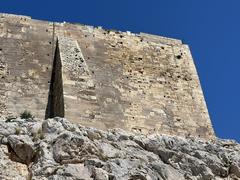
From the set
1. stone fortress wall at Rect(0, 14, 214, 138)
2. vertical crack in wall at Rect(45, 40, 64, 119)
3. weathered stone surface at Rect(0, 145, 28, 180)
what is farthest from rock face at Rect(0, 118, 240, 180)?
vertical crack in wall at Rect(45, 40, 64, 119)

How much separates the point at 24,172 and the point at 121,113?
570cm

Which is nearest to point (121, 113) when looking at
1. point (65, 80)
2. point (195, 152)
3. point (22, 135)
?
point (65, 80)

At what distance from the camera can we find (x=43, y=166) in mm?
12820

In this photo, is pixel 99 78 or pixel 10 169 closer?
pixel 10 169

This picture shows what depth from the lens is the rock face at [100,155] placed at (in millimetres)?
12882

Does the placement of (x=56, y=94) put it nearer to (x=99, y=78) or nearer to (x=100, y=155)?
(x=99, y=78)

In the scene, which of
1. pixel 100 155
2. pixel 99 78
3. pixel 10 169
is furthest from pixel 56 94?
pixel 10 169

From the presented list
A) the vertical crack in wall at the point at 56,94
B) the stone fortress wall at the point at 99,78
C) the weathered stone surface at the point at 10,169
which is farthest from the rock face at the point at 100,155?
the vertical crack in wall at the point at 56,94

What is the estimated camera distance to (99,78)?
60.8 ft

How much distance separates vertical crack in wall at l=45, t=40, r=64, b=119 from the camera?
54.5ft

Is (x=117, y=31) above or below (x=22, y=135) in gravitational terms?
above

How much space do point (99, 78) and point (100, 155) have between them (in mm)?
5114

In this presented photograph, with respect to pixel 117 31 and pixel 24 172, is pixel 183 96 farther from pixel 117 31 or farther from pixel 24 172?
pixel 24 172

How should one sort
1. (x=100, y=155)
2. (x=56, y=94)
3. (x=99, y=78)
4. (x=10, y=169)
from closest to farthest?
1. (x=10, y=169)
2. (x=100, y=155)
3. (x=56, y=94)
4. (x=99, y=78)
